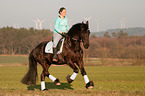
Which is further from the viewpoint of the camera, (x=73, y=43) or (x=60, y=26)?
(x=60, y=26)

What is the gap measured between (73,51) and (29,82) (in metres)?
2.65

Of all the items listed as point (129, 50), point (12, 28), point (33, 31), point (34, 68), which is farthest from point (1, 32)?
point (34, 68)

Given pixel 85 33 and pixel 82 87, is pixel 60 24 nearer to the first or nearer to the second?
pixel 85 33

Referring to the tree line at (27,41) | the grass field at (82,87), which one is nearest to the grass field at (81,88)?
the grass field at (82,87)

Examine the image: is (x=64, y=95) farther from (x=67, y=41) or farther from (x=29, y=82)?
(x=29, y=82)

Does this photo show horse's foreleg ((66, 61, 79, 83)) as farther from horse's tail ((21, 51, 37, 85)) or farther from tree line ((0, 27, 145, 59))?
tree line ((0, 27, 145, 59))

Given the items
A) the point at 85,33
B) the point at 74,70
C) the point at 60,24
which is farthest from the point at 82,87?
the point at 85,33

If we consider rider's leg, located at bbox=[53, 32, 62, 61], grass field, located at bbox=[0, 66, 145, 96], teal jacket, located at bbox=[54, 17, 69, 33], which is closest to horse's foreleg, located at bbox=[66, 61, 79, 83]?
grass field, located at bbox=[0, 66, 145, 96]

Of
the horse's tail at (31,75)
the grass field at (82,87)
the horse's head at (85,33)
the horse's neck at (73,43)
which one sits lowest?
the grass field at (82,87)

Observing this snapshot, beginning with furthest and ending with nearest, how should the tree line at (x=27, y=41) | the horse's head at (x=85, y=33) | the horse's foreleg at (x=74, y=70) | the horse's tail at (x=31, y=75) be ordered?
the tree line at (x=27, y=41), the horse's tail at (x=31, y=75), the horse's foreleg at (x=74, y=70), the horse's head at (x=85, y=33)

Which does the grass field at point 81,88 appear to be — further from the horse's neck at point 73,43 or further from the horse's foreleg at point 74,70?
the horse's neck at point 73,43

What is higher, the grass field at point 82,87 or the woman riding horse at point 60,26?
the woman riding horse at point 60,26

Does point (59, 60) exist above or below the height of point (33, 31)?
below

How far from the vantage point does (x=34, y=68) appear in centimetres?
1137
